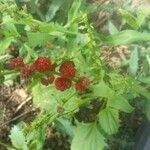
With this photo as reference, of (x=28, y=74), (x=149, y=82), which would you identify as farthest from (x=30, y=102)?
(x=28, y=74)

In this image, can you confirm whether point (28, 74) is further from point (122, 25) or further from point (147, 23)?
point (122, 25)

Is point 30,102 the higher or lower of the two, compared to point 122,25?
lower

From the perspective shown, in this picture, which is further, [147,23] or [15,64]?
[147,23]

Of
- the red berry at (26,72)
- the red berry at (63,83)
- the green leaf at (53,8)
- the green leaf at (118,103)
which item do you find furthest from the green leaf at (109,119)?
the green leaf at (53,8)

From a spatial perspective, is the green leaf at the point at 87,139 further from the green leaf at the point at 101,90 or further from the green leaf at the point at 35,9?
the green leaf at the point at 35,9

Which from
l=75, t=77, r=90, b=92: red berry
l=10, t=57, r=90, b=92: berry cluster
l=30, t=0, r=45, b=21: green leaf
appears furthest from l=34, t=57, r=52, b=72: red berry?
l=30, t=0, r=45, b=21: green leaf
